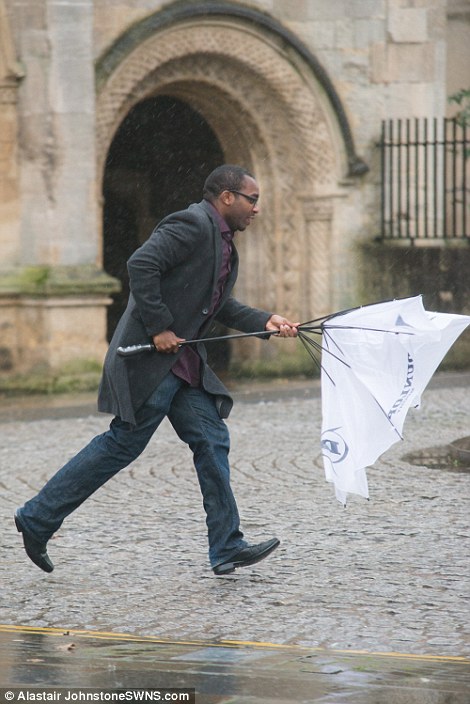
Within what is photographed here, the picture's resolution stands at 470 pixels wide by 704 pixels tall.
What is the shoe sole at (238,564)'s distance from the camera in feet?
23.4

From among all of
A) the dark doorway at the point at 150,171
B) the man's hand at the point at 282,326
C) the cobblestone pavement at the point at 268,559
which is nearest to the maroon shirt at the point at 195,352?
the man's hand at the point at 282,326

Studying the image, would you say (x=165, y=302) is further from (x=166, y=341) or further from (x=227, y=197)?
(x=227, y=197)

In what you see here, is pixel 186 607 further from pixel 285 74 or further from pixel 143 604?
pixel 285 74

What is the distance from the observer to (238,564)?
718 cm

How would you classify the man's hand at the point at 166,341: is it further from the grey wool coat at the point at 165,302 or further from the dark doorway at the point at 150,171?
the dark doorway at the point at 150,171

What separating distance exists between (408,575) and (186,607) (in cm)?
108

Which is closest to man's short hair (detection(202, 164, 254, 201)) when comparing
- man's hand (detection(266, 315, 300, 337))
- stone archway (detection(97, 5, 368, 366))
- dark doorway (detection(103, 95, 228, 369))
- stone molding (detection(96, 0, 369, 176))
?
man's hand (detection(266, 315, 300, 337))

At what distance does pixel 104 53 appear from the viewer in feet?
53.7

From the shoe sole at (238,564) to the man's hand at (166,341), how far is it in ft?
3.11

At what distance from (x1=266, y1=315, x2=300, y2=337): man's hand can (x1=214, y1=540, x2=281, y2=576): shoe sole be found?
0.91 m

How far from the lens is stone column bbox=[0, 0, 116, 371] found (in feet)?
52.1

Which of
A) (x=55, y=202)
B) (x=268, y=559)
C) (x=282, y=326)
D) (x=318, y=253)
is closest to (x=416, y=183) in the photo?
(x=318, y=253)

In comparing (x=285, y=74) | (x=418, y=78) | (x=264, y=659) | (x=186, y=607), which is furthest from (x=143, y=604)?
(x=418, y=78)

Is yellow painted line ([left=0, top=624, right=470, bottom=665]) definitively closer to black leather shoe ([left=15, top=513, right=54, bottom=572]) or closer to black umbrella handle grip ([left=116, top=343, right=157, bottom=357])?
black leather shoe ([left=15, top=513, right=54, bottom=572])
